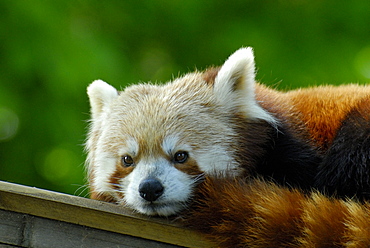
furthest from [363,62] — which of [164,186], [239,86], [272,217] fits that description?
[272,217]

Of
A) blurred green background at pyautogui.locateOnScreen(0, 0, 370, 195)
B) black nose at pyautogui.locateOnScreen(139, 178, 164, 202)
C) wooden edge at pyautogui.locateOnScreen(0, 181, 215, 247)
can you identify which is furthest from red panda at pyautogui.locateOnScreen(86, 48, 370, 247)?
blurred green background at pyautogui.locateOnScreen(0, 0, 370, 195)

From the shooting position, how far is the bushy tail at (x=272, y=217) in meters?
2.30

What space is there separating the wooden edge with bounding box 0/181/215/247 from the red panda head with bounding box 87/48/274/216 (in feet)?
0.47

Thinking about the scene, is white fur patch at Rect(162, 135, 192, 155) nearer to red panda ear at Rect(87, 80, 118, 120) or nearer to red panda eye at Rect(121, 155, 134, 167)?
red panda eye at Rect(121, 155, 134, 167)

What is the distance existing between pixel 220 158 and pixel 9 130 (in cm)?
333

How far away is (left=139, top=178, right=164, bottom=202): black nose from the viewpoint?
2766 mm

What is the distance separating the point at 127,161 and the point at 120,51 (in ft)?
9.42

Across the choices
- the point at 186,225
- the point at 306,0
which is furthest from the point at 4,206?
the point at 306,0

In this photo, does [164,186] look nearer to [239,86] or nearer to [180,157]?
[180,157]

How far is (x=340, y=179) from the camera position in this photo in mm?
2809

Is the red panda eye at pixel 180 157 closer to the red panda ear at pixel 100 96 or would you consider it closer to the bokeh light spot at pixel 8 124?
the red panda ear at pixel 100 96

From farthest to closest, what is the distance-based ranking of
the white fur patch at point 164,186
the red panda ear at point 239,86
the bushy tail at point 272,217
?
the red panda ear at point 239,86, the white fur patch at point 164,186, the bushy tail at point 272,217

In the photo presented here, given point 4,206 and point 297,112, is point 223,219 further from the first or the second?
point 297,112

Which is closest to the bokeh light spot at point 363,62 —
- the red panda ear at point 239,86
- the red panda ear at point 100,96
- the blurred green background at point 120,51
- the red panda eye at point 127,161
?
the blurred green background at point 120,51
